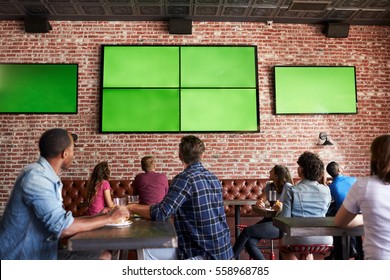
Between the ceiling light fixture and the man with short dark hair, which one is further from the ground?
the ceiling light fixture

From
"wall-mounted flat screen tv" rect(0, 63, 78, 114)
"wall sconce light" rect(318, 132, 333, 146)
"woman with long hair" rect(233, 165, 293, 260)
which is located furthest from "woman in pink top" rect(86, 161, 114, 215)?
Result: "wall sconce light" rect(318, 132, 333, 146)

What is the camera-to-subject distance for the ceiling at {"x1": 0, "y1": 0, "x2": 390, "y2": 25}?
5.64 m

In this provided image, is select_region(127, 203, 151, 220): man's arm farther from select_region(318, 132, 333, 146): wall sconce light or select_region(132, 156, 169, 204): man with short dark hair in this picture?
select_region(318, 132, 333, 146): wall sconce light

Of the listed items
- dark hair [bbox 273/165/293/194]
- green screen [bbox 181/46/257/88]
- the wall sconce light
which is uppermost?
green screen [bbox 181/46/257/88]

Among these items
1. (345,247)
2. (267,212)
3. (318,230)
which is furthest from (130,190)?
(318,230)

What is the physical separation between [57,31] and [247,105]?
3.21 metres

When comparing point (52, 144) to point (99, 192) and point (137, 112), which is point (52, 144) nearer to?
point (99, 192)

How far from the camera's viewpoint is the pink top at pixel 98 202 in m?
3.48

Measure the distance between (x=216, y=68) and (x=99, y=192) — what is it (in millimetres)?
3271

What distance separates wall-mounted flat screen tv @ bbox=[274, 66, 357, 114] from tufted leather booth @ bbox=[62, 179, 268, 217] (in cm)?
125

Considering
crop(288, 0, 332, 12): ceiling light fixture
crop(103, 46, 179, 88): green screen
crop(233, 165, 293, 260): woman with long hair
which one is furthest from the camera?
crop(103, 46, 179, 88): green screen

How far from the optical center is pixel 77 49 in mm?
6090

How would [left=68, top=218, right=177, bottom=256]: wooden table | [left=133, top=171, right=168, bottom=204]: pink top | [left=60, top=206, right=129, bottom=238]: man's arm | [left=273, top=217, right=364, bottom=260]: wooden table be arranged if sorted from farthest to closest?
1. [left=133, top=171, right=168, bottom=204]: pink top
2. [left=273, top=217, right=364, bottom=260]: wooden table
3. [left=60, top=206, right=129, bottom=238]: man's arm
4. [left=68, top=218, right=177, bottom=256]: wooden table

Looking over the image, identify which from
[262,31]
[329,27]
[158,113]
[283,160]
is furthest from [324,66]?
[158,113]
